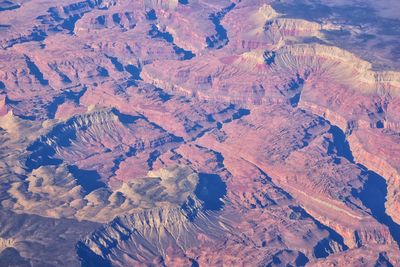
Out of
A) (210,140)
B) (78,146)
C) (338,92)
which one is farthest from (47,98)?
(338,92)

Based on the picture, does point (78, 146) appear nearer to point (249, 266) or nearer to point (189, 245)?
point (189, 245)

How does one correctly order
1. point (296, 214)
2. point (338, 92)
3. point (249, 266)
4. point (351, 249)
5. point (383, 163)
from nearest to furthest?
point (249, 266), point (351, 249), point (296, 214), point (383, 163), point (338, 92)

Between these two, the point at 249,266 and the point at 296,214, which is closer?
the point at 249,266

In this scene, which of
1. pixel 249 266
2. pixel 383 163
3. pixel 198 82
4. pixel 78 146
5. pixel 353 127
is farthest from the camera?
pixel 198 82

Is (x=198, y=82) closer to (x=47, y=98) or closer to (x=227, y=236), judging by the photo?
(x=47, y=98)

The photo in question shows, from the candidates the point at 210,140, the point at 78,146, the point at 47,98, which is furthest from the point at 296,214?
the point at 47,98

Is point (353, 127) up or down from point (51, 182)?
down
